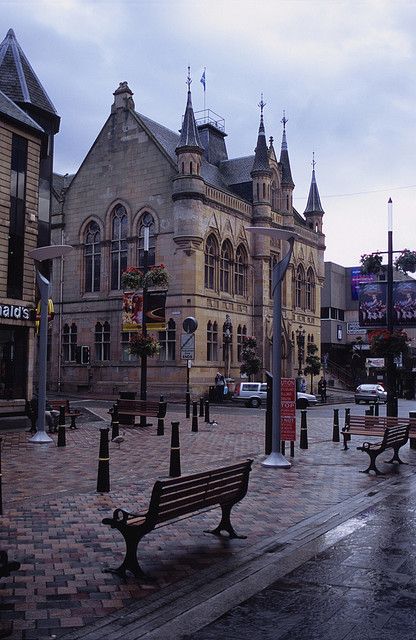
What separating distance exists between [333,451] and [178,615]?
1177 cm

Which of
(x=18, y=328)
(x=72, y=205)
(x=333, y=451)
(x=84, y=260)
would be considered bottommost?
(x=333, y=451)

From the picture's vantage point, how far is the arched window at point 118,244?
148 feet

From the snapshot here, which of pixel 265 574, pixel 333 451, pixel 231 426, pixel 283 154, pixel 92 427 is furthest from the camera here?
pixel 283 154

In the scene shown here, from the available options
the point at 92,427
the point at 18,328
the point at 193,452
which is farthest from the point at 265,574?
the point at 18,328

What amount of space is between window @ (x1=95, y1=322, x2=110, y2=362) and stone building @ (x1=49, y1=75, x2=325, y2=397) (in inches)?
2.8

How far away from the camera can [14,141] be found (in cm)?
2416

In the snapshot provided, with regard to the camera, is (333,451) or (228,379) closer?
(333,451)

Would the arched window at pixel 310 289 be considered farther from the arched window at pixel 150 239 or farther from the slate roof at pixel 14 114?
the slate roof at pixel 14 114

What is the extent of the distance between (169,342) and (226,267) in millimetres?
7415

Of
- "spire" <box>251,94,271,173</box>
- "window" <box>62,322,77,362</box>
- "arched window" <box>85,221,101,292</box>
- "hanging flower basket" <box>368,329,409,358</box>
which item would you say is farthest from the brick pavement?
"spire" <box>251,94,271,173</box>

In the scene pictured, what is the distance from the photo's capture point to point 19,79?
1110 inches

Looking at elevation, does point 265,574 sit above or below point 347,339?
below

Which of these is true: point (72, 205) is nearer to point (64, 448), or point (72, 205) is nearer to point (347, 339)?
point (64, 448)

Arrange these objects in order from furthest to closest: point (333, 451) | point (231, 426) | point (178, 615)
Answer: point (231, 426) → point (333, 451) → point (178, 615)
